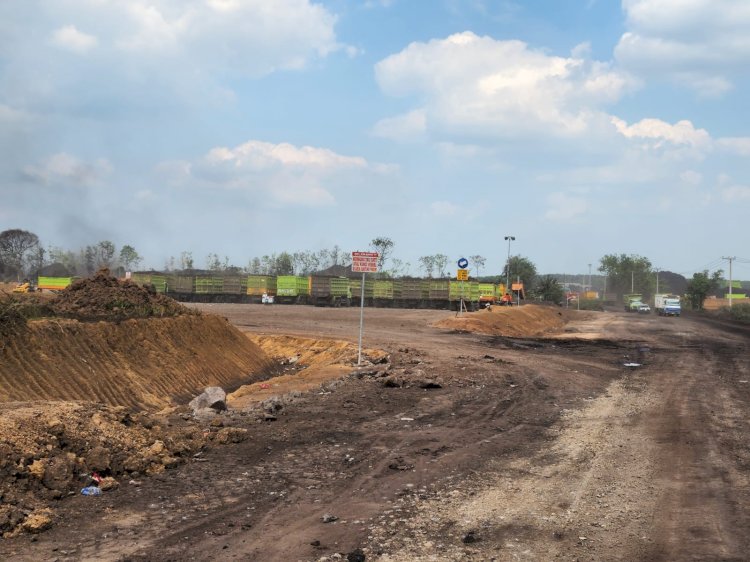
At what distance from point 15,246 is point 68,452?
88.1 m

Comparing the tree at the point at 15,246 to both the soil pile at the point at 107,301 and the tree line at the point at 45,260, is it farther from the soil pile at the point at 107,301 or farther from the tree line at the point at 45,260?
the soil pile at the point at 107,301

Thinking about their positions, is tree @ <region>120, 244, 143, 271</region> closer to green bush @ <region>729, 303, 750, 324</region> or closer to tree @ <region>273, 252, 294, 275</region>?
tree @ <region>273, 252, 294, 275</region>

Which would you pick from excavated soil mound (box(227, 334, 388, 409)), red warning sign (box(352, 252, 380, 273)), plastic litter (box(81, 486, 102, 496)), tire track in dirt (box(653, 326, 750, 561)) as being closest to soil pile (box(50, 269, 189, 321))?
excavated soil mound (box(227, 334, 388, 409))

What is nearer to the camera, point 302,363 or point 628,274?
point 302,363

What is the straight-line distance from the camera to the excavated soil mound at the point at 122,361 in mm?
12492

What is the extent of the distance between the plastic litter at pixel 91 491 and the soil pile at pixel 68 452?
7cm

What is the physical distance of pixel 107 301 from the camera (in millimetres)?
17344

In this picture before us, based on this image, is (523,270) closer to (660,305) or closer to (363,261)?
(660,305)

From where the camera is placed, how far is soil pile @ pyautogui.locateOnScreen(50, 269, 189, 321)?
1644 centimetres

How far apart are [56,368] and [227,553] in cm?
996

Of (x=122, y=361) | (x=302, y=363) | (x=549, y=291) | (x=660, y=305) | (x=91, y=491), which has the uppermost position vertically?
(x=549, y=291)

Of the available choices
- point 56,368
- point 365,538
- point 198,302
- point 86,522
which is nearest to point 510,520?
point 365,538

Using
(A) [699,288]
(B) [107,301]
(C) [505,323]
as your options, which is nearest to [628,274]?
(A) [699,288]

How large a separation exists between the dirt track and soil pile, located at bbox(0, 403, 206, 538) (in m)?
0.24
